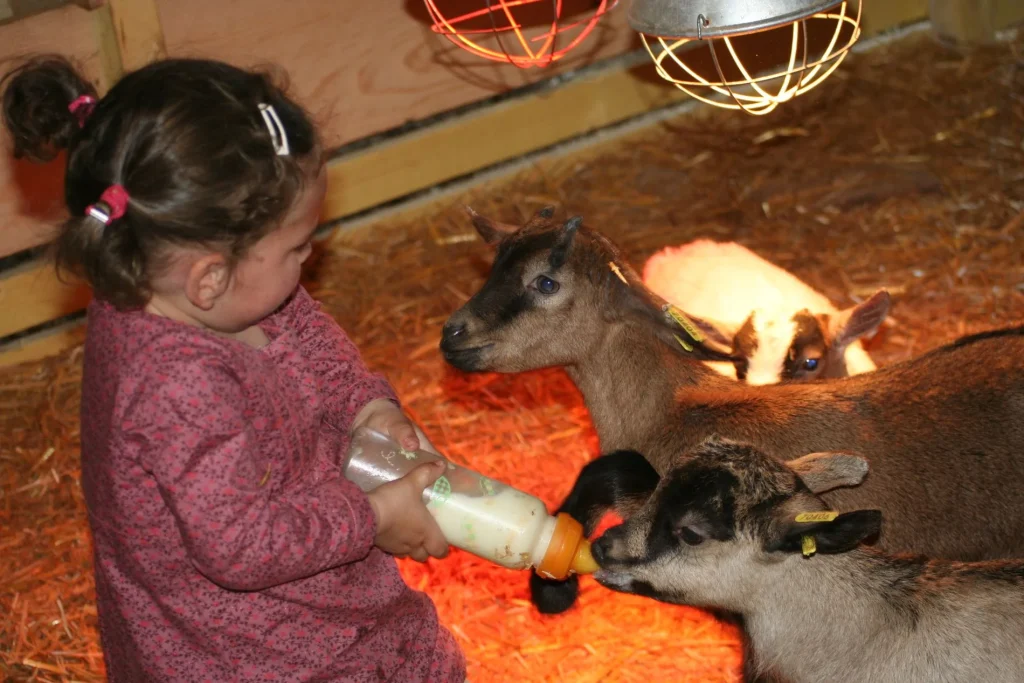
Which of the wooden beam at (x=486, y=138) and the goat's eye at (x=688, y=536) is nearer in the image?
the goat's eye at (x=688, y=536)

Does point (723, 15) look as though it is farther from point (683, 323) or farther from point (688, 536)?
point (688, 536)

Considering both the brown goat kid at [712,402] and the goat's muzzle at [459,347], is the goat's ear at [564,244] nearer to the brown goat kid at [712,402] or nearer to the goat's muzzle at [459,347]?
the brown goat kid at [712,402]

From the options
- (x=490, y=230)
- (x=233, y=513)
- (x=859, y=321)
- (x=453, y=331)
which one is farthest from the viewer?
(x=859, y=321)

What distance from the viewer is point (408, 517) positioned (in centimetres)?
272

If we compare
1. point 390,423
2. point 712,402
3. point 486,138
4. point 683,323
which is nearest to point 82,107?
point 390,423

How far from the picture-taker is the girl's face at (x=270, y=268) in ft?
8.32

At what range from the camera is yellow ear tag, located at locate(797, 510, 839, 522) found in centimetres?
268

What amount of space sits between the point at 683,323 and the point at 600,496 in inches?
24.6

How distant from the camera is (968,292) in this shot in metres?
5.74

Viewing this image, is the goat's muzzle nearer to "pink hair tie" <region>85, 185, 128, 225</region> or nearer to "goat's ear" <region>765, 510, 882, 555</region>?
"goat's ear" <region>765, 510, 882, 555</region>

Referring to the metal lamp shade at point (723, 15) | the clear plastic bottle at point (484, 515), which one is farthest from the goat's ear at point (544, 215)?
the clear plastic bottle at point (484, 515)

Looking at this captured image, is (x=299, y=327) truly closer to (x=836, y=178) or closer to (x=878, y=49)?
(x=836, y=178)

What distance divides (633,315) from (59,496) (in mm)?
2816

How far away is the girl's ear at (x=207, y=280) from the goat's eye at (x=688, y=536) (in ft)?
4.29
